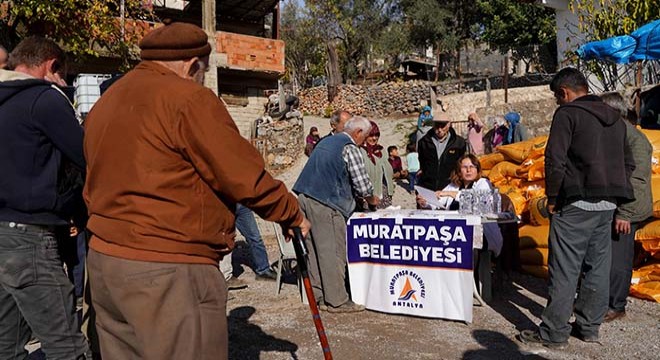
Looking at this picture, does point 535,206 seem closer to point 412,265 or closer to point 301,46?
point 412,265

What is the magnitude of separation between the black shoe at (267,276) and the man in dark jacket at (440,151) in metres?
1.97

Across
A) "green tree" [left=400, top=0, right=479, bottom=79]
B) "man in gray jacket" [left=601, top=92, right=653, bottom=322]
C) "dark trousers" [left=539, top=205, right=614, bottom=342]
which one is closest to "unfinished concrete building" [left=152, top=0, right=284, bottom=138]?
"green tree" [left=400, top=0, right=479, bottom=79]

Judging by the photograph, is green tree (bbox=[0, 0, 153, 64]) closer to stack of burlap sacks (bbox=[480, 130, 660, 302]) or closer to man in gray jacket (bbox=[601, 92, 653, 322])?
stack of burlap sacks (bbox=[480, 130, 660, 302])

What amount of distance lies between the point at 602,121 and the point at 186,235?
3005 millimetres

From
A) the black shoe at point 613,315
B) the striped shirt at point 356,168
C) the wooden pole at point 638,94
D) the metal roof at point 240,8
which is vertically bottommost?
the black shoe at point 613,315

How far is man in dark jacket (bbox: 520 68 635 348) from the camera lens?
3881 millimetres

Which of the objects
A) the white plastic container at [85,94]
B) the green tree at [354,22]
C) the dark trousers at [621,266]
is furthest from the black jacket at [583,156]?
the green tree at [354,22]

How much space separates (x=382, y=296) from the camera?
5.11 m

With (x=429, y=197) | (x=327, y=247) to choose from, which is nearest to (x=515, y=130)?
(x=429, y=197)

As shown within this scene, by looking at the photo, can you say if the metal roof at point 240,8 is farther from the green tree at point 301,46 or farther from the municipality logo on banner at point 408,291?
the municipality logo on banner at point 408,291

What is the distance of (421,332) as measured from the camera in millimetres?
4629

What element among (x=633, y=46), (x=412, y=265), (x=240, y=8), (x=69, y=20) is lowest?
(x=412, y=265)

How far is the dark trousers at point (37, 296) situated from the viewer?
103 inches

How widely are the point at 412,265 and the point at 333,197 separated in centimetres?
88
